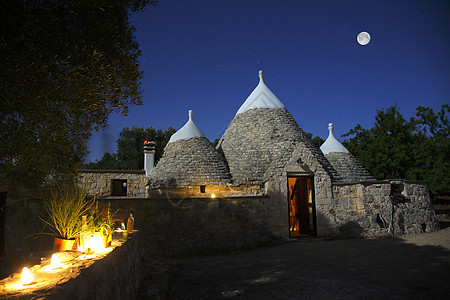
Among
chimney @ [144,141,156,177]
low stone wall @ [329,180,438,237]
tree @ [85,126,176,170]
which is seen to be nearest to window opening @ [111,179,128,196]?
chimney @ [144,141,156,177]

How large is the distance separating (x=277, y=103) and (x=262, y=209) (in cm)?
623

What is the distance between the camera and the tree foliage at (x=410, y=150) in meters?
18.1

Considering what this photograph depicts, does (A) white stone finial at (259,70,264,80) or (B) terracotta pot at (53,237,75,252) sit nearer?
(B) terracotta pot at (53,237,75,252)

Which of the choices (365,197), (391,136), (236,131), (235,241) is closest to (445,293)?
(235,241)

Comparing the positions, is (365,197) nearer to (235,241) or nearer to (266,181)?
(266,181)

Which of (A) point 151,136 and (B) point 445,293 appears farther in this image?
(A) point 151,136

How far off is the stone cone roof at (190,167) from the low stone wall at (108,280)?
20.8 ft

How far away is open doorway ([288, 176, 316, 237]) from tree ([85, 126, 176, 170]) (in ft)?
56.5

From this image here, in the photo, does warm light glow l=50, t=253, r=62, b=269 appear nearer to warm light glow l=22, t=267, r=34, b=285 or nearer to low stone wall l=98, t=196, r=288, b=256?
warm light glow l=22, t=267, r=34, b=285

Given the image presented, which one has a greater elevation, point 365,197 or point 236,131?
point 236,131

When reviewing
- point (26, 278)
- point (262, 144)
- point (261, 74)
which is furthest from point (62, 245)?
point (261, 74)

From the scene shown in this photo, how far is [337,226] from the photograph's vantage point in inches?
405

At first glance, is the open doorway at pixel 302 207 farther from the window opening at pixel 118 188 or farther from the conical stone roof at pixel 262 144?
A: the window opening at pixel 118 188

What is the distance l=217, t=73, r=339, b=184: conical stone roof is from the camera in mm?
11047
